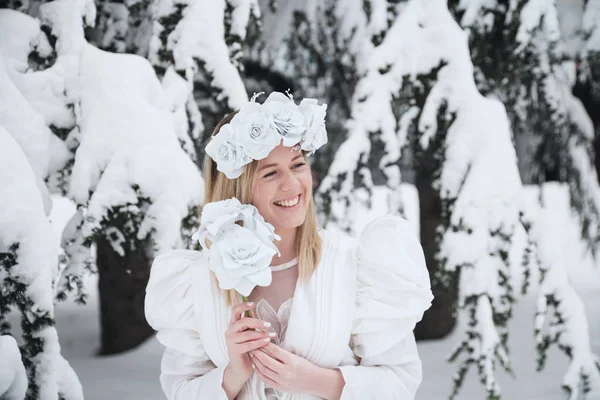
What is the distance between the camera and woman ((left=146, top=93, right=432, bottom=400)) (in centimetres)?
163

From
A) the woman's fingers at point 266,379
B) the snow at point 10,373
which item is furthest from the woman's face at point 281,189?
the snow at point 10,373

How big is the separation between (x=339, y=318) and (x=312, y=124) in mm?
559

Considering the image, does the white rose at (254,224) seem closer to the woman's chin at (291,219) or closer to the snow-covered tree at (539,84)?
the woman's chin at (291,219)

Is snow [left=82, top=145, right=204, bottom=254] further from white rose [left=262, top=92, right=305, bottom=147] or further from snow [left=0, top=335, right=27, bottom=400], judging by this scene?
white rose [left=262, top=92, right=305, bottom=147]

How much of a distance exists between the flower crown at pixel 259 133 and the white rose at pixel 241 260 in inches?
9.5

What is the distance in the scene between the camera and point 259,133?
162 cm

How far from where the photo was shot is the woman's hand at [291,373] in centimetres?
160

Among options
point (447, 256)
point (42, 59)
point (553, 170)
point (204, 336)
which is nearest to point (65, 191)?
point (42, 59)

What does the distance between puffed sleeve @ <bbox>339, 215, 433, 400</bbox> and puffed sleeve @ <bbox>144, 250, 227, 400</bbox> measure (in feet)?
1.41

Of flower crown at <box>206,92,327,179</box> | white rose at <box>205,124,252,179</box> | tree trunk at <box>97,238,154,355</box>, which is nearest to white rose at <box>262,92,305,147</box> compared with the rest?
flower crown at <box>206,92,327,179</box>

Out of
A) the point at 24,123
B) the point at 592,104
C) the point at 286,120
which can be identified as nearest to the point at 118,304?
the point at 24,123

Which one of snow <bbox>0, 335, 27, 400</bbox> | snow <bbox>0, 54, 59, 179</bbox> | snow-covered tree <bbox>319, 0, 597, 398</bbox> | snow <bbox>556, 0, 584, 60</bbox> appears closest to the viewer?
snow <bbox>0, 335, 27, 400</bbox>

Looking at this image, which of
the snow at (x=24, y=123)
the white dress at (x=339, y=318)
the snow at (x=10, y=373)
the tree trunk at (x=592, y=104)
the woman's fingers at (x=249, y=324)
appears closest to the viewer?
the woman's fingers at (x=249, y=324)

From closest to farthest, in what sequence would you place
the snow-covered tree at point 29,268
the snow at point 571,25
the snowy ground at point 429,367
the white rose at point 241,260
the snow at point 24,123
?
the white rose at point 241,260
the snow-covered tree at point 29,268
the snow at point 24,123
the snowy ground at point 429,367
the snow at point 571,25
